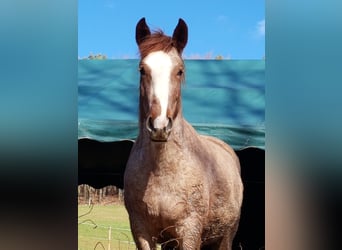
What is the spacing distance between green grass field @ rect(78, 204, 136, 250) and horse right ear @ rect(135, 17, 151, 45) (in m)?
1.53

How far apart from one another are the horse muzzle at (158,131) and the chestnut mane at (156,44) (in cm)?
58

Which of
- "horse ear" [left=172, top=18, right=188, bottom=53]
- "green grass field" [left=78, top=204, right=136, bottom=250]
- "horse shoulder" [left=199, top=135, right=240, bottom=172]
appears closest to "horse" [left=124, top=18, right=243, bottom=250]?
"horse ear" [left=172, top=18, right=188, bottom=53]

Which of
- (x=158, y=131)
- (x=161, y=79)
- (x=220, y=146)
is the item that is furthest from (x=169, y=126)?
(x=220, y=146)

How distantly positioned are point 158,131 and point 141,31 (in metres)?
0.99

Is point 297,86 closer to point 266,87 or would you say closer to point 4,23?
point 266,87

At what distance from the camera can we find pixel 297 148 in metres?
3.88

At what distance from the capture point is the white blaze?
11.0 ft

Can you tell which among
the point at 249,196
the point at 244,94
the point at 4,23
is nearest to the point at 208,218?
the point at 249,196

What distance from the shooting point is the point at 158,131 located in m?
3.33

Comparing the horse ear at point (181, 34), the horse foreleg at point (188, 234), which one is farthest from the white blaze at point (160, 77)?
the horse foreleg at point (188, 234)

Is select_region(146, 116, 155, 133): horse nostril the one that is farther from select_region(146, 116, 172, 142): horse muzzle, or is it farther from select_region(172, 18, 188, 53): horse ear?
select_region(172, 18, 188, 53): horse ear

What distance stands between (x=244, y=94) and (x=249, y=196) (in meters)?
0.90

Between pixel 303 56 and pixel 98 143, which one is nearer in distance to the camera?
pixel 303 56

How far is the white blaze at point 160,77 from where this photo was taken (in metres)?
3.36
